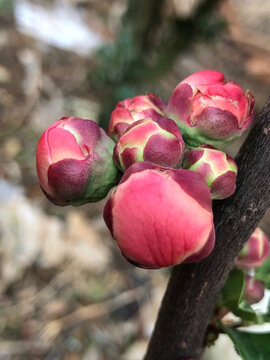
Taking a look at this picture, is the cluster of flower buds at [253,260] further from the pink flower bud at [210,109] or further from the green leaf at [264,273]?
the pink flower bud at [210,109]

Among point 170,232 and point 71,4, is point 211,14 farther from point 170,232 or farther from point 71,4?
point 170,232

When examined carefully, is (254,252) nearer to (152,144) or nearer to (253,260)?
(253,260)

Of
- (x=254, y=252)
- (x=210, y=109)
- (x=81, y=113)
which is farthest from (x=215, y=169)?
(x=81, y=113)

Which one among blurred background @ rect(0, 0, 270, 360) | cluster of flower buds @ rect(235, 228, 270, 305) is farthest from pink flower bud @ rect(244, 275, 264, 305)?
blurred background @ rect(0, 0, 270, 360)

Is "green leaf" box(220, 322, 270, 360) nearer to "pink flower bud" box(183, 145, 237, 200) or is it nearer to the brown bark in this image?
the brown bark

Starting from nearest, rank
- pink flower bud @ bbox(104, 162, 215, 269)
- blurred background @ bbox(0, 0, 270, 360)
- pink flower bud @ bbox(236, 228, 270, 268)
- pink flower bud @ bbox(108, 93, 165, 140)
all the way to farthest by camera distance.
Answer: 1. pink flower bud @ bbox(104, 162, 215, 269)
2. pink flower bud @ bbox(108, 93, 165, 140)
3. pink flower bud @ bbox(236, 228, 270, 268)
4. blurred background @ bbox(0, 0, 270, 360)

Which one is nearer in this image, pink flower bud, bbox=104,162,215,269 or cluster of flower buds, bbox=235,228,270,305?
pink flower bud, bbox=104,162,215,269

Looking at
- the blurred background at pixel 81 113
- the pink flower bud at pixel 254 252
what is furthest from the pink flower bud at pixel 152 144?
the blurred background at pixel 81 113
